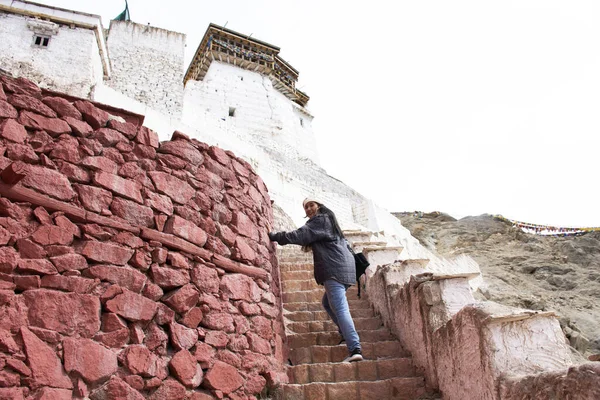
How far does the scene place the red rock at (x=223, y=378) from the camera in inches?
135

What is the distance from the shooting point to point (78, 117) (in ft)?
11.5

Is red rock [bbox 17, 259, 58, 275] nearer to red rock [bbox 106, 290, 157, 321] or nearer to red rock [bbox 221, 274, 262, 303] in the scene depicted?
red rock [bbox 106, 290, 157, 321]

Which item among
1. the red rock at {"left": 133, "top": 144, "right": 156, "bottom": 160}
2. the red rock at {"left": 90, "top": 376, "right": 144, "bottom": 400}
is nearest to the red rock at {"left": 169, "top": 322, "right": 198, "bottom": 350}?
the red rock at {"left": 90, "top": 376, "right": 144, "bottom": 400}

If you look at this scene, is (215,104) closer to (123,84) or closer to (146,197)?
(123,84)

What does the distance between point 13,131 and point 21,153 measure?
0.17 meters

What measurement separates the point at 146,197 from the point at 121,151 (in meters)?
0.41

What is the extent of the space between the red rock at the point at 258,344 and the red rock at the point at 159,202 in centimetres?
123

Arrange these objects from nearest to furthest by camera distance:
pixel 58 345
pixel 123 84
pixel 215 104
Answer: pixel 58 345, pixel 123 84, pixel 215 104

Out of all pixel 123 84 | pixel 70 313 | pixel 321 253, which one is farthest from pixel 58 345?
pixel 123 84

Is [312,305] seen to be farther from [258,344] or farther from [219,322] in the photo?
[219,322]

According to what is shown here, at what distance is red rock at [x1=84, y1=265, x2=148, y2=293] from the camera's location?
311 cm

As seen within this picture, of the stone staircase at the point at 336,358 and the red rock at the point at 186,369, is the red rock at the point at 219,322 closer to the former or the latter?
the red rock at the point at 186,369

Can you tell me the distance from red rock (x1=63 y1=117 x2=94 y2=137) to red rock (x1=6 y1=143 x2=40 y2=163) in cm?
37

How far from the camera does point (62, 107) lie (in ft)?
11.3
